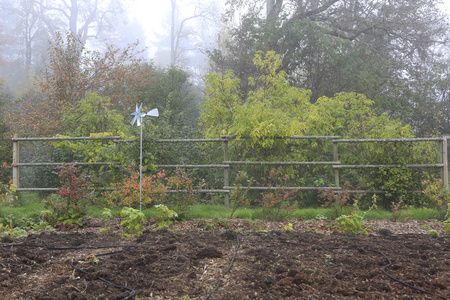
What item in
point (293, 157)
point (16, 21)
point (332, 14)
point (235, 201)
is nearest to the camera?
point (235, 201)

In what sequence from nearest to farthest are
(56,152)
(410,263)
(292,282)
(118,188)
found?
(292,282)
(410,263)
(118,188)
(56,152)

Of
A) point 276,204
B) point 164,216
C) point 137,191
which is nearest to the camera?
point 164,216

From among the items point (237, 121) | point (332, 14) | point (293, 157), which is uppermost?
point (332, 14)

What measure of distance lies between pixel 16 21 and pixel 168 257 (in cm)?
3294

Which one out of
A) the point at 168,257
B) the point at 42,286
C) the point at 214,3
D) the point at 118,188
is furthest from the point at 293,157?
the point at 214,3

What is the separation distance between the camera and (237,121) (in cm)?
659

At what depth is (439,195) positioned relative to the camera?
5617mm

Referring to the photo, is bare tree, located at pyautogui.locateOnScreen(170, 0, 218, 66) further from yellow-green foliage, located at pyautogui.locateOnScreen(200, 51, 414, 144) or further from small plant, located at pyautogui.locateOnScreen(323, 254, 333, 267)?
small plant, located at pyautogui.locateOnScreen(323, 254, 333, 267)

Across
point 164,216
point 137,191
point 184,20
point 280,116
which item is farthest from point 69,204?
point 184,20

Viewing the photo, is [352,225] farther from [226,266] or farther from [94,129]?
[94,129]

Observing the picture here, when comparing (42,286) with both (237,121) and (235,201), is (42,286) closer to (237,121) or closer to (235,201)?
(235,201)

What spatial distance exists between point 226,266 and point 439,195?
4.27m

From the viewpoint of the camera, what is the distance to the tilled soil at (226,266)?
254 cm

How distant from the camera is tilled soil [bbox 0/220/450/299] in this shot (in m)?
2.54
